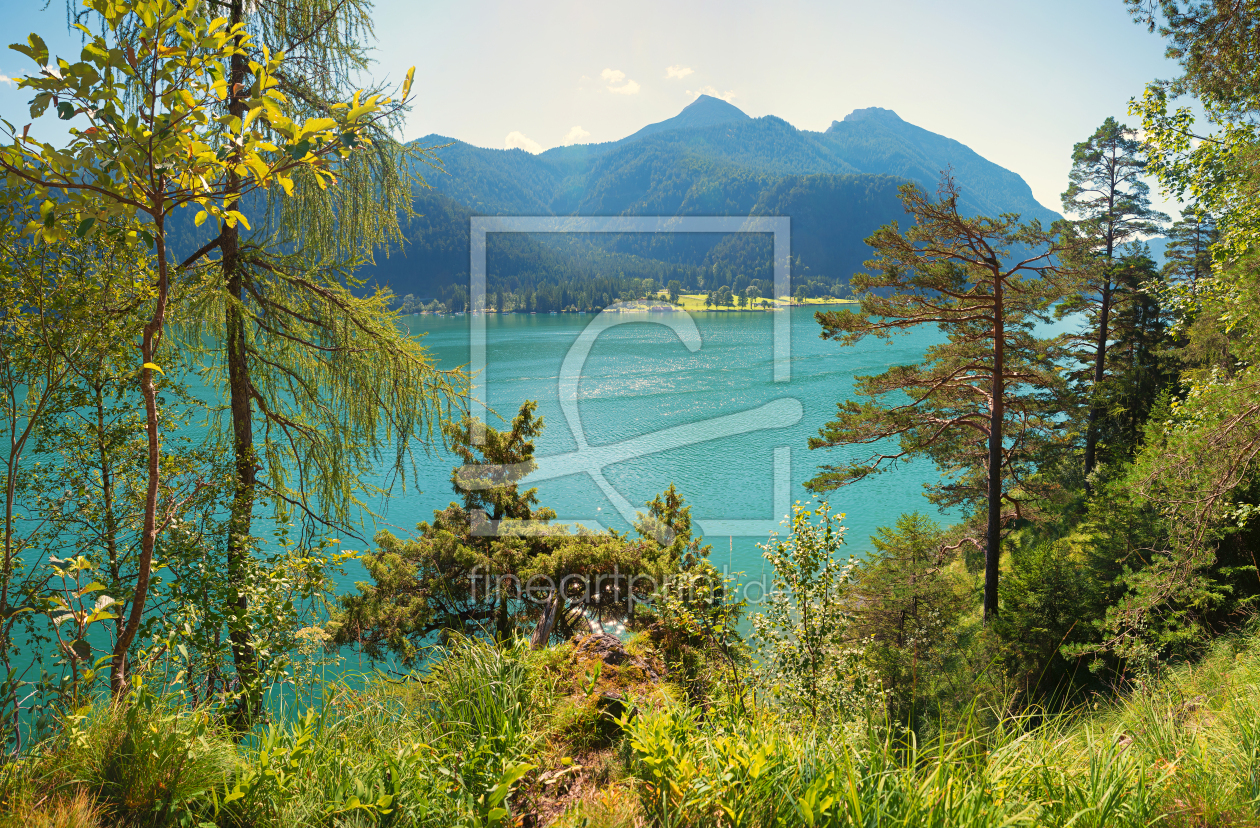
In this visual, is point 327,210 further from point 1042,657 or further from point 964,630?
point 964,630

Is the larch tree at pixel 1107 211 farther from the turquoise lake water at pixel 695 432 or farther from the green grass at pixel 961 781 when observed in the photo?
the green grass at pixel 961 781

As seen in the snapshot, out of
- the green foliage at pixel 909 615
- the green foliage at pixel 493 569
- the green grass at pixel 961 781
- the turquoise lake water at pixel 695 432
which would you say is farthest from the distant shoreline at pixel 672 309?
the green grass at pixel 961 781

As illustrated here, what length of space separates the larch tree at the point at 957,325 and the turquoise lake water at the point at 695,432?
6.66 m

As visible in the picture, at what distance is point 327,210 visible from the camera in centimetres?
550

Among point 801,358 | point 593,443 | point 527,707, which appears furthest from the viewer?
point 801,358

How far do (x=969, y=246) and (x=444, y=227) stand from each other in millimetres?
159718

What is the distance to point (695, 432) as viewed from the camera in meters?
34.2

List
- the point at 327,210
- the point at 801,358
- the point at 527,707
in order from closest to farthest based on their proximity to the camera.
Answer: the point at 527,707 < the point at 327,210 < the point at 801,358

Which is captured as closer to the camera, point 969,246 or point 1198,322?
point 969,246

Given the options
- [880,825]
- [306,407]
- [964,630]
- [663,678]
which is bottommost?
[964,630]

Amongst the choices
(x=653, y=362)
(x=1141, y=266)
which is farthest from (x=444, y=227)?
(x=1141, y=266)

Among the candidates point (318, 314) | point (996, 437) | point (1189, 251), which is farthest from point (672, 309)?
point (318, 314)

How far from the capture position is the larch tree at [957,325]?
995cm

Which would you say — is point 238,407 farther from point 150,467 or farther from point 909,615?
point 909,615
